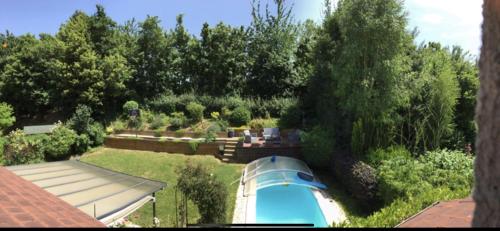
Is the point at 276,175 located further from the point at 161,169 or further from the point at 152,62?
the point at 152,62

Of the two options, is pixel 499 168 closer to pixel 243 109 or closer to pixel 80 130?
pixel 243 109

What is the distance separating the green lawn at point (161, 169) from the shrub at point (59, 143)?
0.98 m

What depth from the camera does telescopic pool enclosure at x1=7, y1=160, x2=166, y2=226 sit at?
7637 millimetres

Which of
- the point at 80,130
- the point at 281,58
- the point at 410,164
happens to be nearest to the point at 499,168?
the point at 410,164

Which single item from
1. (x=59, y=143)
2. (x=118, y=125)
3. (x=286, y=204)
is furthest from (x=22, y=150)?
(x=286, y=204)

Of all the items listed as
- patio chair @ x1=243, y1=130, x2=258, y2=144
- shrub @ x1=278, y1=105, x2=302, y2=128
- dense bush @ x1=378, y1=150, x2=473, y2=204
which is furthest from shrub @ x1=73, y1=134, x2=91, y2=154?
dense bush @ x1=378, y1=150, x2=473, y2=204

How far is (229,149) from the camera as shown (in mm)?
16734

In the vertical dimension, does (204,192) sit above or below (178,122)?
below

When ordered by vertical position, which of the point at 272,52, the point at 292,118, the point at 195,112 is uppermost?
the point at 272,52

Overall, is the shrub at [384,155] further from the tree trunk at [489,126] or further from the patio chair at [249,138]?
the tree trunk at [489,126]

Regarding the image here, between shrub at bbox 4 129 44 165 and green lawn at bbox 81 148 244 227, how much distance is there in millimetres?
2063

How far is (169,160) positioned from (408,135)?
10278 mm

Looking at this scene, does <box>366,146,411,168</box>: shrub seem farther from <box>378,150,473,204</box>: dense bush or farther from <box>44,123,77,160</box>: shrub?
<box>44,123,77,160</box>: shrub

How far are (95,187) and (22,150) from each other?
393 inches
